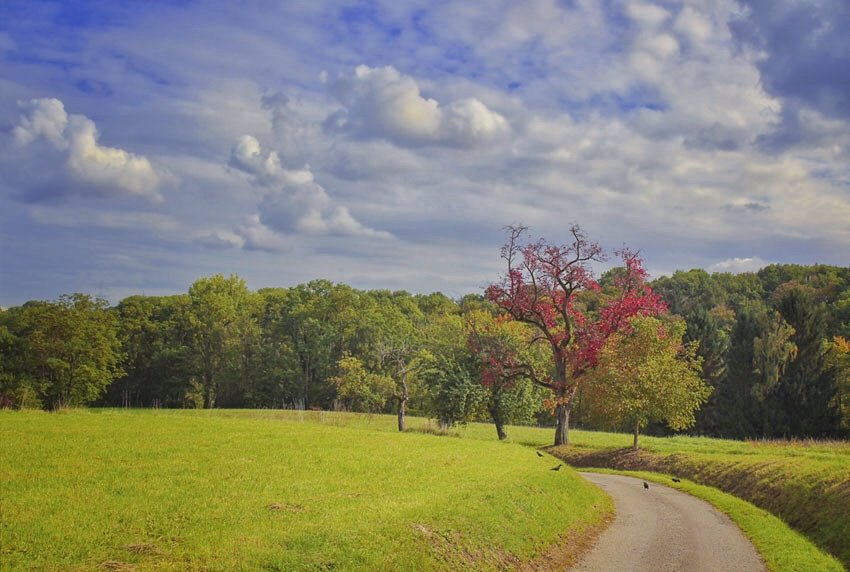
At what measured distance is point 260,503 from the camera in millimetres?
16641

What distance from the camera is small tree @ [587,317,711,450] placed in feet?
145

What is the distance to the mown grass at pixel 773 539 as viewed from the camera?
1814cm

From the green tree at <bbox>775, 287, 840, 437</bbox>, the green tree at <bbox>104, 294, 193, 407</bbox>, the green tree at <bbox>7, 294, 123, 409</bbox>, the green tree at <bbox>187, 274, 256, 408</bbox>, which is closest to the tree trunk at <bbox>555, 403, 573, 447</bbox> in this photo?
the green tree at <bbox>775, 287, 840, 437</bbox>

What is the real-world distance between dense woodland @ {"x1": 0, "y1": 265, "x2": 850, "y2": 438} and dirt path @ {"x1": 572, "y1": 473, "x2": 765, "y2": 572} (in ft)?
58.5

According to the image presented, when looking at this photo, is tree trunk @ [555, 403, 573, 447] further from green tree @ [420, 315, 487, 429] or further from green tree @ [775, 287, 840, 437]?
green tree @ [775, 287, 840, 437]

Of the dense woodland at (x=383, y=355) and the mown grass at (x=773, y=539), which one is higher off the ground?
the dense woodland at (x=383, y=355)

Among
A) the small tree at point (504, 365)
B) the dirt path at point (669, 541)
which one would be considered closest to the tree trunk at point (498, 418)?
the small tree at point (504, 365)

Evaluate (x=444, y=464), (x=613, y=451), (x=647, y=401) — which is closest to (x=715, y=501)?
(x=444, y=464)

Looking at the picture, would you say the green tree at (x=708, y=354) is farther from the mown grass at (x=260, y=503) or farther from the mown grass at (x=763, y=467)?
the mown grass at (x=260, y=503)

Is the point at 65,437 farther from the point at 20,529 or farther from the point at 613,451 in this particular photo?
the point at 613,451

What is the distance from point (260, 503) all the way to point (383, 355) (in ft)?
142

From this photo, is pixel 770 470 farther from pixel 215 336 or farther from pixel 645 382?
pixel 215 336

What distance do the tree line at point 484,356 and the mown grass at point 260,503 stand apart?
2065 centimetres

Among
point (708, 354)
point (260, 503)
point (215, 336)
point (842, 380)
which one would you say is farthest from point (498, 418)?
point (215, 336)
